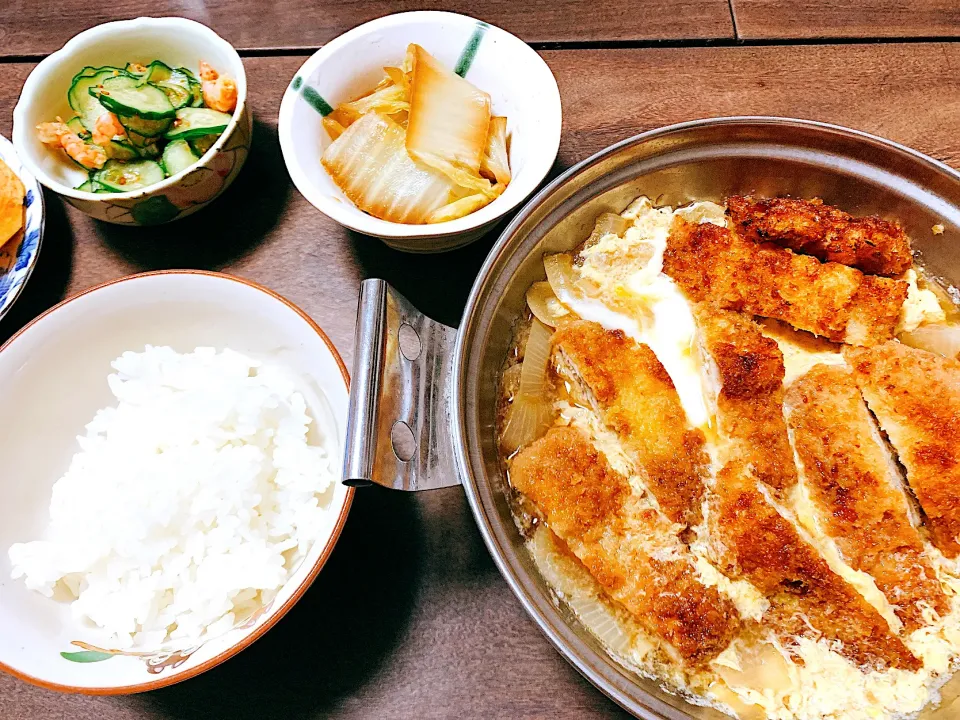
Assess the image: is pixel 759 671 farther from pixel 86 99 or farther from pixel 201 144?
pixel 86 99

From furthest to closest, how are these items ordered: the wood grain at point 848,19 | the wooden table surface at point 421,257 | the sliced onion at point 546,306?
the wood grain at point 848,19 < the sliced onion at point 546,306 < the wooden table surface at point 421,257

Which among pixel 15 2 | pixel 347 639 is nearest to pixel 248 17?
pixel 15 2

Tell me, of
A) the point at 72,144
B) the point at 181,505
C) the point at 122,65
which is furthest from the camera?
the point at 122,65

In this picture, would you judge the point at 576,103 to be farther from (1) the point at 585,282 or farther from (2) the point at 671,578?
(2) the point at 671,578

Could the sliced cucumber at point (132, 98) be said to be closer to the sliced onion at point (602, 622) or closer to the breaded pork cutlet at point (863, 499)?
the sliced onion at point (602, 622)

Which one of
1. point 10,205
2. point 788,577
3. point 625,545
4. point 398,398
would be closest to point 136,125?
point 10,205

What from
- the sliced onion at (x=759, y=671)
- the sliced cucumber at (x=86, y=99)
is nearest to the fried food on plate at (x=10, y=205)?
the sliced cucumber at (x=86, y=99)

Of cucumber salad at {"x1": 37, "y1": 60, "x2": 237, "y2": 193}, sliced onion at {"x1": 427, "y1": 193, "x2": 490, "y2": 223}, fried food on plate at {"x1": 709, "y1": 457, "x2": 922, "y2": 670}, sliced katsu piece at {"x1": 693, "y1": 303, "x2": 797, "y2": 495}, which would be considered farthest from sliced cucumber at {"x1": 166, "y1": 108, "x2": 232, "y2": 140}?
fried food on plate at {"x1": 709, "y1": 457, "x2": 922, "y2": 670}

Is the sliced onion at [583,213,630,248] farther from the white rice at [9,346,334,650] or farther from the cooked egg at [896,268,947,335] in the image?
the white rice at [9,346,334,650]
